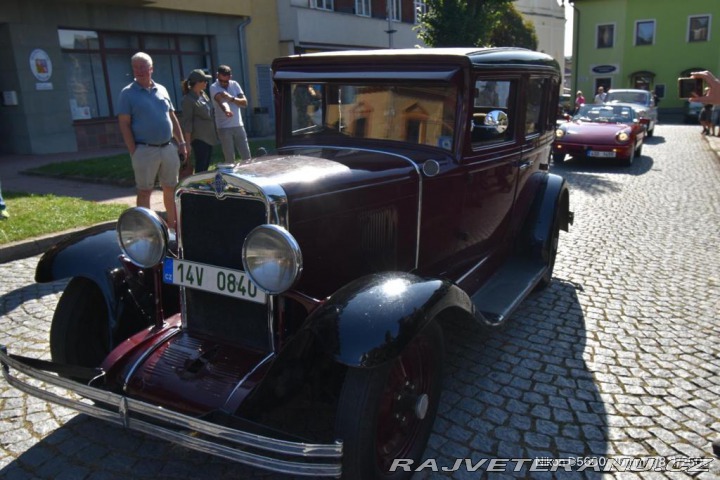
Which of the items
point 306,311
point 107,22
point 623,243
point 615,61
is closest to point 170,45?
point 107,22

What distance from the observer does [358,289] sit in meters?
2.42

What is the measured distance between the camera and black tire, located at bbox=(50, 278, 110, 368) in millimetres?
3006

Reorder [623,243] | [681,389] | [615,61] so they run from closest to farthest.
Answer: [681,389]
[623,243]
[615,61]

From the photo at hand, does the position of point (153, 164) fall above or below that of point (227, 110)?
below

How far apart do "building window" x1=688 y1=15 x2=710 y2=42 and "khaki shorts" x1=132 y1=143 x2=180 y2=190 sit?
3368 cm

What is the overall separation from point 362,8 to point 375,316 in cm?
2115

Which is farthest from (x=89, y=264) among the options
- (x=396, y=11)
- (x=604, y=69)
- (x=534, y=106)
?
(x=604, y=69)

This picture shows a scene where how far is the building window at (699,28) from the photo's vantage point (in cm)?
3025

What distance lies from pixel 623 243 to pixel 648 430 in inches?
147

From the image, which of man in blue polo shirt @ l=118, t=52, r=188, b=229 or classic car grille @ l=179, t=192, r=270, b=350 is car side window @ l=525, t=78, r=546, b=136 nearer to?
classic car grille @ l=179, t=192, r=270, b=350

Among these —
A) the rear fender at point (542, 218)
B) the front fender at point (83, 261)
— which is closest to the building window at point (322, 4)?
the rear fender at point (542, 218)

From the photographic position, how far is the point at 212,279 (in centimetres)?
268

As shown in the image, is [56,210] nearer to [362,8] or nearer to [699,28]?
[362,8]

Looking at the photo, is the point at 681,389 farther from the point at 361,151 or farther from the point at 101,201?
the point at 101,201
